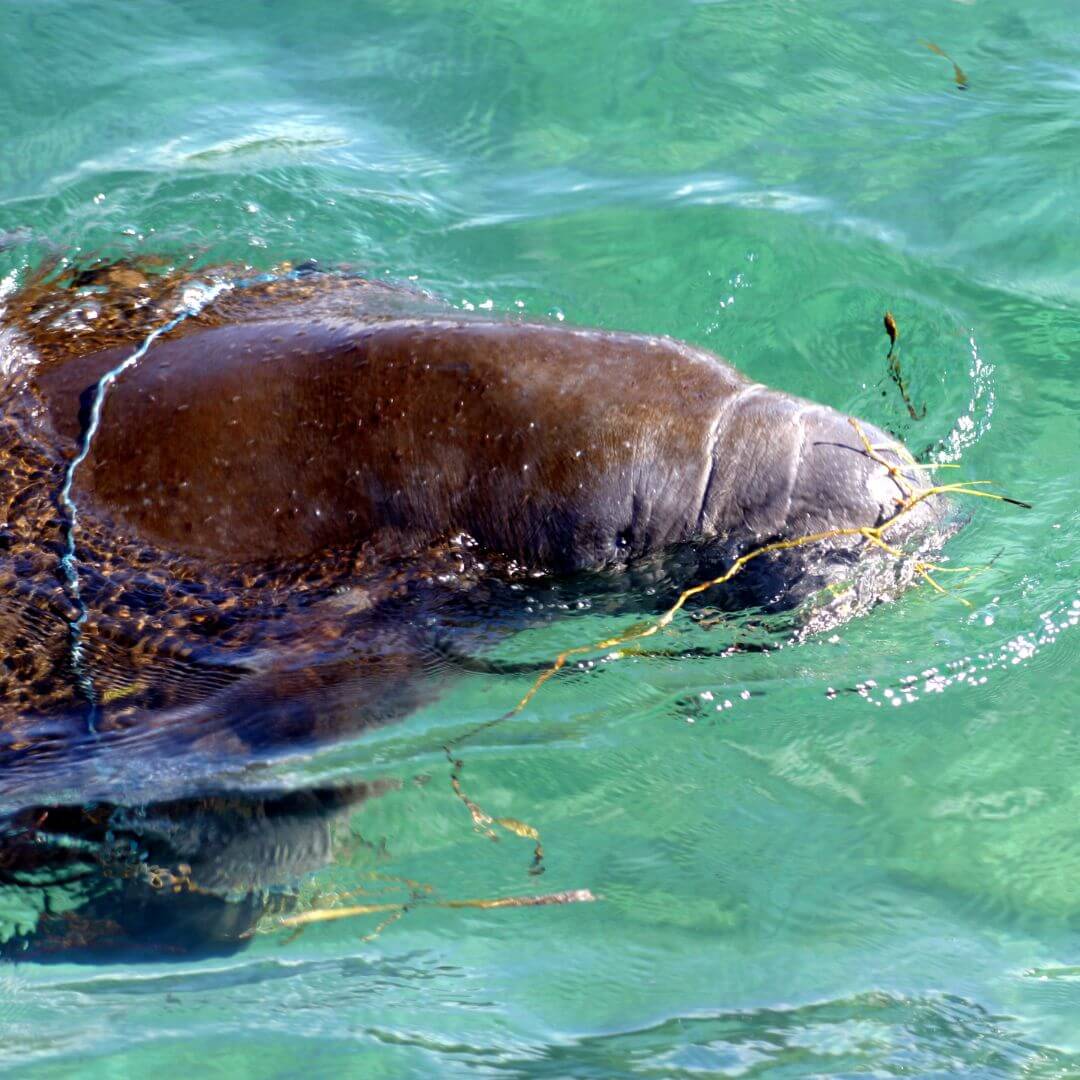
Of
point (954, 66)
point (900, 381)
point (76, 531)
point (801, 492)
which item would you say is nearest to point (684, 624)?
point (801, 492)

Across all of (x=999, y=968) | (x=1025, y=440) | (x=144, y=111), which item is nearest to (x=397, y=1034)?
(x=999, y=968)

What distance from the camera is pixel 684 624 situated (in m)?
5.50

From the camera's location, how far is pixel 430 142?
362 inches

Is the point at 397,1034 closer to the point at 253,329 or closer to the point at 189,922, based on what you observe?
the point at 189,922

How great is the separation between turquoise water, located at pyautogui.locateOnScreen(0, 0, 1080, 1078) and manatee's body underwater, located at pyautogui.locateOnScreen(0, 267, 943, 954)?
531mm

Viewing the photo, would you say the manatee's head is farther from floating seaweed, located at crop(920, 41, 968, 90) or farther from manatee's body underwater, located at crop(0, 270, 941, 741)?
floating seaweed, located at crop(920, 41, 968, 90)

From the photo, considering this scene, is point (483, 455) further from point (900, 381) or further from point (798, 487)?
point (900, 381)

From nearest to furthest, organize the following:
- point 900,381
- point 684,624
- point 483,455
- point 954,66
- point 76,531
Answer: point 483,455 < point 76,531 < point 684,624 < point 900,381 < point 954,66

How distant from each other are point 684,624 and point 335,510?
148 centimetres

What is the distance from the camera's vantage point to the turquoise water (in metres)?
5.17

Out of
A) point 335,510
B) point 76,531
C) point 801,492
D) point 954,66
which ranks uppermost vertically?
point 954,66

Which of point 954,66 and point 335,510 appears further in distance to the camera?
point 954,66

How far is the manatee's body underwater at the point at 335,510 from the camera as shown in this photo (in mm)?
4859

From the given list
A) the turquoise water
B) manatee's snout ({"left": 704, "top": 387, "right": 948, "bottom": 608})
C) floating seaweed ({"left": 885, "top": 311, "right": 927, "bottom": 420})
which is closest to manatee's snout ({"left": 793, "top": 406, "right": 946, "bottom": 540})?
manatee's snout ({"left": 704, "top": 387, "right": 948, "bottom": 608})
